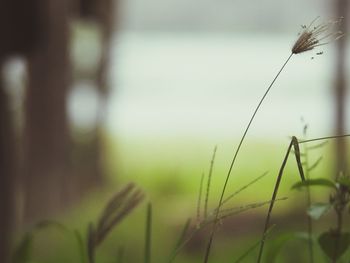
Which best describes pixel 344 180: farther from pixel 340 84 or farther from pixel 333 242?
pixel 340 84

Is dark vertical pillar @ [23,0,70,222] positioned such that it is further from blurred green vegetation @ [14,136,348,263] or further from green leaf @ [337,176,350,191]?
green leaf @ [337,176,350,191]

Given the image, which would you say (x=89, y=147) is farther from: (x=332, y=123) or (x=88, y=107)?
(x=332, y=123)

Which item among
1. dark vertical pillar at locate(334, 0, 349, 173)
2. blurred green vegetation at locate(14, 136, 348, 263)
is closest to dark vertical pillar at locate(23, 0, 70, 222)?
blurred green vegetation at locate(14, 136, 348, 263)

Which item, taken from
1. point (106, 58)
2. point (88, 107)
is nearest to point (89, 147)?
point (88, 107)

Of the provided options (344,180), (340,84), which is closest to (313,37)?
(344,180)

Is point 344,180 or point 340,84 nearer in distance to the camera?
point 344,180

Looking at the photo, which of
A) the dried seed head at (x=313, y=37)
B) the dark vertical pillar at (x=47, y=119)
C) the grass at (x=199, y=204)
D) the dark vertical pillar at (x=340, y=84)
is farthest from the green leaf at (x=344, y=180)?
the dark vertical pillar at (x=340, y=84)

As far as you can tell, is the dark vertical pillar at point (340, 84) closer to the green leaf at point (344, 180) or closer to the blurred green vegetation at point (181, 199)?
the blurred green vegetation at point (181, 199)
